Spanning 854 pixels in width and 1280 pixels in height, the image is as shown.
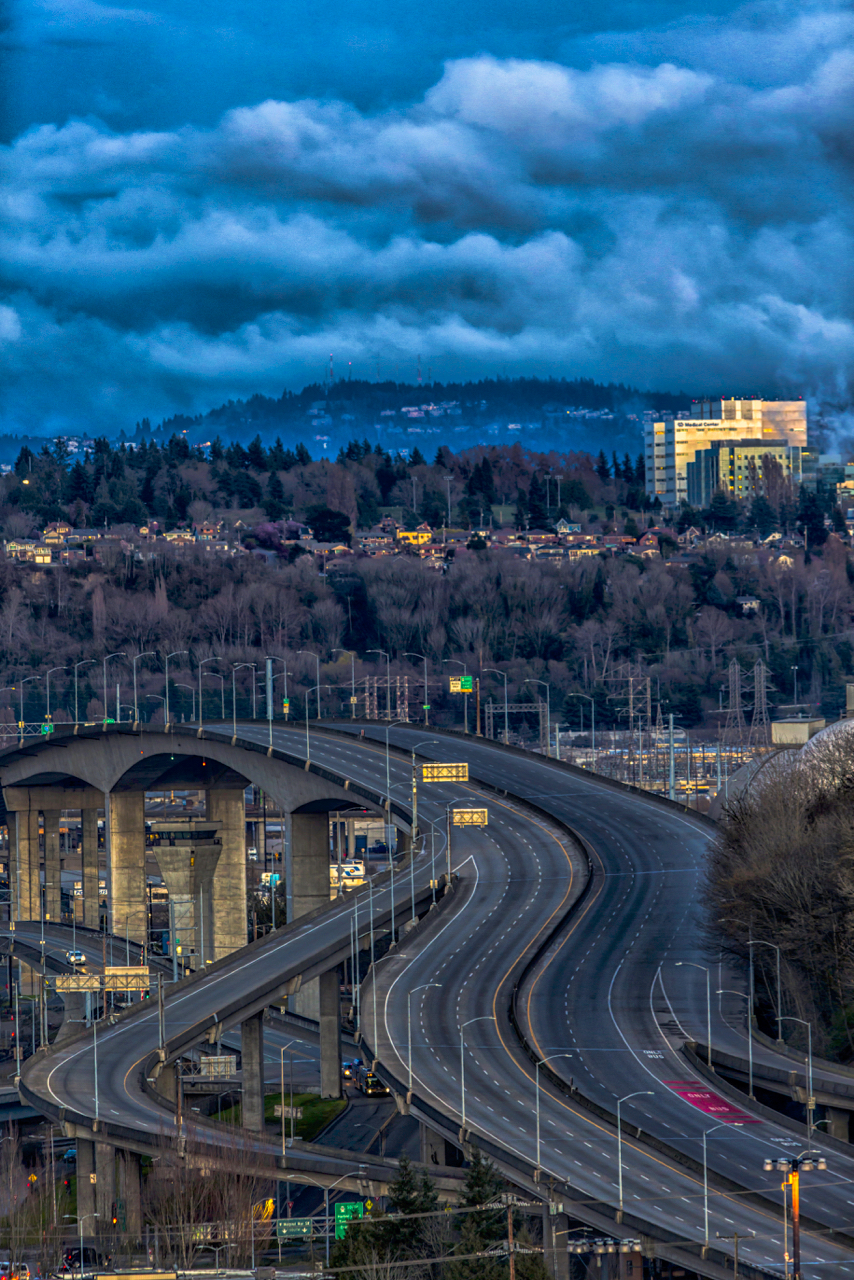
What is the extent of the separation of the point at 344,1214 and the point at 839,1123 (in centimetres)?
1730

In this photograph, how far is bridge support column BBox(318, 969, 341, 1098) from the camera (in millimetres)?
89500

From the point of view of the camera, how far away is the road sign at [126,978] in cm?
8206

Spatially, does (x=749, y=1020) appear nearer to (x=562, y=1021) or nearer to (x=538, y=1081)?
(x=562, y=1021)

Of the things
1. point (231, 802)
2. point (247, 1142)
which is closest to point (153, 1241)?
point (247, 1142)

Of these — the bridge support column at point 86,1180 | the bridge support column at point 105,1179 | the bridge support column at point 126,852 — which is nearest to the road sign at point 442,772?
the bridge support column at point 86,1180

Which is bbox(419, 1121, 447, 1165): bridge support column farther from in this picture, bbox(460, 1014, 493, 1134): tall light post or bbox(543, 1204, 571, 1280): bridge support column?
bbox(543, 1204, 571, 1280): bridge support column

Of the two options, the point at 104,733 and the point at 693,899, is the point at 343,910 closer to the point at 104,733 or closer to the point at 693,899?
the point at 693,899

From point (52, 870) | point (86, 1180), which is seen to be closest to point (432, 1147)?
point (86, 1180)

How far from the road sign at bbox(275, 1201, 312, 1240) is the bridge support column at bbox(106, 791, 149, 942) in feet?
320

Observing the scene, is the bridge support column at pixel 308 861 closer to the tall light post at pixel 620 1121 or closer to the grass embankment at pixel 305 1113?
the grass embankment at pixel 305 1113

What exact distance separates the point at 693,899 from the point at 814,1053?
76.5 feet

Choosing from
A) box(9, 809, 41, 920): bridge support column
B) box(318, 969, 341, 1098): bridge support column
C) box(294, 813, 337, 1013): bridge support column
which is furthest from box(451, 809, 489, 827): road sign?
box(9, 809, 41, 920): bridge support column

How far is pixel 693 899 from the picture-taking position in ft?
308

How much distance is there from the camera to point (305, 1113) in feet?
282
